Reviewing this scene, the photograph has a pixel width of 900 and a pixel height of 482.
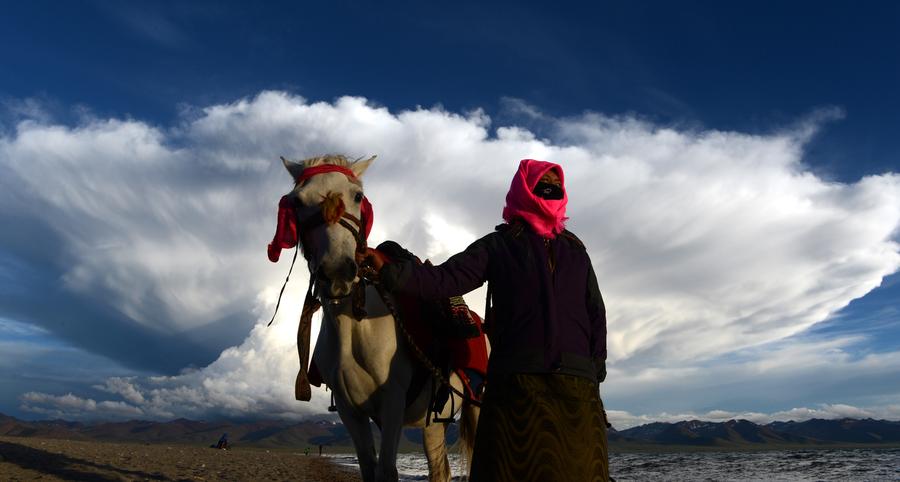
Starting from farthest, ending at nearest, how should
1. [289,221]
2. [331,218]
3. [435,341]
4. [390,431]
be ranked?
[435,341], [390,431], [289,221], [331,218]

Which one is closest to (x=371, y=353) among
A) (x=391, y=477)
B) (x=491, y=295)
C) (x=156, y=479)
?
(x=391, y=477)

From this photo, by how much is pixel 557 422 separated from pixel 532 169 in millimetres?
1478

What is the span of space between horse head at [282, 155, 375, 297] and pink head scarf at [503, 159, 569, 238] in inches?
46.9

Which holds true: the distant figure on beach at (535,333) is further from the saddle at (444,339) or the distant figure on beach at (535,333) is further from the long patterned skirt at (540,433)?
the saddle at (444,339)

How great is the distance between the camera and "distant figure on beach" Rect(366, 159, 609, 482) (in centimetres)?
303

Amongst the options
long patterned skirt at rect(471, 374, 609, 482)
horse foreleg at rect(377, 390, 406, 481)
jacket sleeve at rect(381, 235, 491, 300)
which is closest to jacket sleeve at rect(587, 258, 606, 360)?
long patterned skirt at rect(471, 374, 609, 482)

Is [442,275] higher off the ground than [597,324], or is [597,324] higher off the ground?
[442,275]

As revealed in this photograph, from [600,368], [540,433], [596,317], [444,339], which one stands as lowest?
[540,433]

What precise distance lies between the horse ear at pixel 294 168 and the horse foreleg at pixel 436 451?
3767 millimetres

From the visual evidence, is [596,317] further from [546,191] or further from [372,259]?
[372,259]

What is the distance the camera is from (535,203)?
3.44m

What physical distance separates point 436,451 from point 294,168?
427 centimetres

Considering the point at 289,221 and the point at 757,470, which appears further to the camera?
the point at 757,470

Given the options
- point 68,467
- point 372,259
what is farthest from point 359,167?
point 68,467
